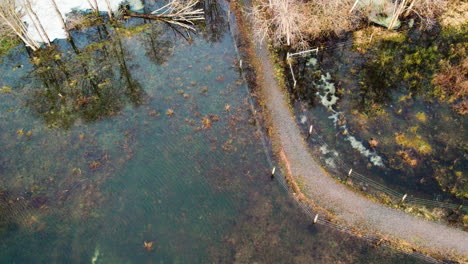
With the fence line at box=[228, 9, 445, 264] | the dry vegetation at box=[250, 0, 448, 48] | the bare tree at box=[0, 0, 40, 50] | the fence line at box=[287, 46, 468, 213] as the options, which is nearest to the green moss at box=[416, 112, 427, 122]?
the fence line at box=[287, 46, 468, 213]

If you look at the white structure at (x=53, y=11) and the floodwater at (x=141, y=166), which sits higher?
the white structure at (x=53, y=11)

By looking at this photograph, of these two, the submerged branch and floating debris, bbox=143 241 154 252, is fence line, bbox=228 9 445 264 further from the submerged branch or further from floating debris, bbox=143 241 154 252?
the submerged branch

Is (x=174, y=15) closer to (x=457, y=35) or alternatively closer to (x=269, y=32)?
(x=269, y=32)

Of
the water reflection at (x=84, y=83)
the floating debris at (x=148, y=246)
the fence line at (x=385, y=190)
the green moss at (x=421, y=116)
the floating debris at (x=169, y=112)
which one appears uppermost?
the water reflection at (x=84, y=83)

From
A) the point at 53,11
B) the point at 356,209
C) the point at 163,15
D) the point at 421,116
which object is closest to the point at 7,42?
the point at 53,11

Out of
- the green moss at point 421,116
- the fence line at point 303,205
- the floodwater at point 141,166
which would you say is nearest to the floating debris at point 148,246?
the floodwater at point 141,166

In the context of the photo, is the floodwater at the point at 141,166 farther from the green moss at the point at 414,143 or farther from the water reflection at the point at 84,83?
the green moss at the point at 414,143

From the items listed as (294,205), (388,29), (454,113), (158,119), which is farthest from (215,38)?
(454,113)

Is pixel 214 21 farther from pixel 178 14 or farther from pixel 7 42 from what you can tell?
pixel 7 42
